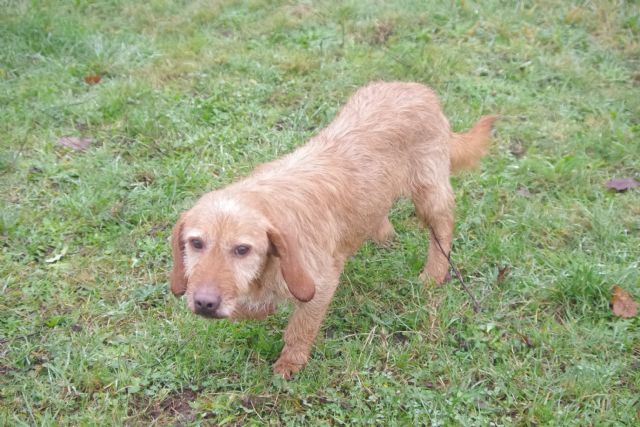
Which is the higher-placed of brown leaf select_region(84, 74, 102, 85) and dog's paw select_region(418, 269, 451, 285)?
brown leaf select_region(84, 74, 102, 85)

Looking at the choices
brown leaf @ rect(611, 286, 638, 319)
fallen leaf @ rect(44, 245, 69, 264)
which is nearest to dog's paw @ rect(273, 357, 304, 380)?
fallen leaf @ rect(44, 245, 69, 264)

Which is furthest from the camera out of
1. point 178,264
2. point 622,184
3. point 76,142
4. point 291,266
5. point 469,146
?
point 76,142

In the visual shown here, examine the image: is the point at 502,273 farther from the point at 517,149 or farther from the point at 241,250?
the point at 241,250

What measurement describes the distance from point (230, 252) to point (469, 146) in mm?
2250

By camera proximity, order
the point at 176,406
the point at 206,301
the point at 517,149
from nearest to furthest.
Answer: the point at 206,301
the point at 176,406
the point at 517,149

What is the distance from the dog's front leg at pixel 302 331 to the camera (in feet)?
11.9

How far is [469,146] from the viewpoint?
4664 millimetres

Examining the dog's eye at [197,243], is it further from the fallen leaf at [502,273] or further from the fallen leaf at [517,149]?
the fallen leaf at [517,149]

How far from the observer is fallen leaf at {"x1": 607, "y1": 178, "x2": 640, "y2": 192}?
17.1 feet

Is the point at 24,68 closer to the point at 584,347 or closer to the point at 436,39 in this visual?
the point at 436,39

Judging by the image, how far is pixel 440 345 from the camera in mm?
3939

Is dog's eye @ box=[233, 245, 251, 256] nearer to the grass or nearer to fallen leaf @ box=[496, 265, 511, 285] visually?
the grass

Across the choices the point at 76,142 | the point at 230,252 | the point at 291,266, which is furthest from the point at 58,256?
the point at 291,266

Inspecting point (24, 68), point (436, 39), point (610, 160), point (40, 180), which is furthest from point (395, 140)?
point (24, 68)
